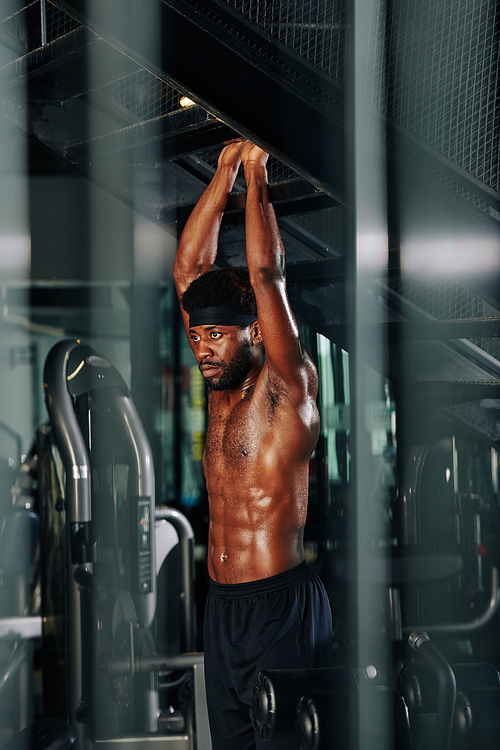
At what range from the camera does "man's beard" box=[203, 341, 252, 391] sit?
1.69 m

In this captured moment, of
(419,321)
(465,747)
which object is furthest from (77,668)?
(419,321)

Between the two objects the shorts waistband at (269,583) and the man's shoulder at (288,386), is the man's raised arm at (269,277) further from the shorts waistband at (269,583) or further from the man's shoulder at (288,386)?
the shorts waistband at (269,583)

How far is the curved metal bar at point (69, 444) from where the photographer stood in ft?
6.58

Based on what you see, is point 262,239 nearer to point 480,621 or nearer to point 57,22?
point 57,22

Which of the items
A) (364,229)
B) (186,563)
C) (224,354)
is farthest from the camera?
(186,563)

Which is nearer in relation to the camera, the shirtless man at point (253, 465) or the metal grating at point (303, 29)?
the metal grating at point (303, 29)

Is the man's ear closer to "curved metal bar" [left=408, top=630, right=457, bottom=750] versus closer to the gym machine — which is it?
the gym machine

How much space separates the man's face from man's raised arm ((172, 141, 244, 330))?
16cm

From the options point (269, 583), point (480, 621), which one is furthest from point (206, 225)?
point (480, 621)

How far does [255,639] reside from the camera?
1.58 meters

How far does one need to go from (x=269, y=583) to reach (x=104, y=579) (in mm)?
854

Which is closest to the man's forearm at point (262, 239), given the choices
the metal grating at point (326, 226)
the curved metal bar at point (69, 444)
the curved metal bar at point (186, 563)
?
the metal grating at point (326, 226)

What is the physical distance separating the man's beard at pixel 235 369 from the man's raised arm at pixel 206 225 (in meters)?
0.21

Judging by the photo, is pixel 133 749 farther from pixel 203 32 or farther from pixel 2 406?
pixel 2 406
